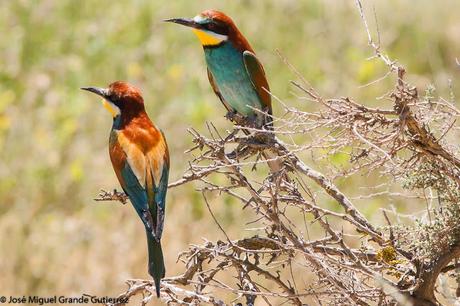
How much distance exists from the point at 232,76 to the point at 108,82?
2866 mm

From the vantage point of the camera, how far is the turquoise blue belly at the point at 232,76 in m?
3.71

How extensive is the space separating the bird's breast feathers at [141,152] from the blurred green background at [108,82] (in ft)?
4.01

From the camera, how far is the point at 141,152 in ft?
10.7

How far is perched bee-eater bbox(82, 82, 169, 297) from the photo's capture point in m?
3.16

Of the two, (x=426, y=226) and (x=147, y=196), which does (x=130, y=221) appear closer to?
(x=147, y=196)

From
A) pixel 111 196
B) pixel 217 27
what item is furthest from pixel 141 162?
pixel 217 27

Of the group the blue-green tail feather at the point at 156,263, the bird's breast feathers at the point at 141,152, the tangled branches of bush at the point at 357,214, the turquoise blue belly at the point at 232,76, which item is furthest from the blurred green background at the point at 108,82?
the tangled branches of bush at the point at 357,214

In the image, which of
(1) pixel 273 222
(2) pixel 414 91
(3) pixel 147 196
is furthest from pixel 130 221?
(2) pixel 414 91

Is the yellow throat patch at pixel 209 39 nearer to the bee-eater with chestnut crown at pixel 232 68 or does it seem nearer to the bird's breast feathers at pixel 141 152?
the bee-eater with chestnut crown at pixel 232 68

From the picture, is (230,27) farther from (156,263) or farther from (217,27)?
(156,263)

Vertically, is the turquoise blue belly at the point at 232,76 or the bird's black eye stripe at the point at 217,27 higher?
the bird's black eye stripe at the point at 217,27

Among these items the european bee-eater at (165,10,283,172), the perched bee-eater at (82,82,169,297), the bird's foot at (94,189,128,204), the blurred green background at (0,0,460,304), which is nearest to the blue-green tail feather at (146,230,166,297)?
the perched bee-eater at (82,82,169,297)

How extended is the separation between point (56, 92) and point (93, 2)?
61.7 inches

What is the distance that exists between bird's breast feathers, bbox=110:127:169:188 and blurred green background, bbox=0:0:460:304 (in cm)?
122
